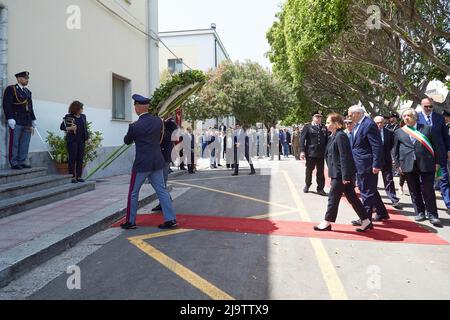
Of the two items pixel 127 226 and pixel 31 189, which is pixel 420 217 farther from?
pixel 31 189

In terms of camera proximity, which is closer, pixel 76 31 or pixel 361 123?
pixel 361 123

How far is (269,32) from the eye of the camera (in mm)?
25344

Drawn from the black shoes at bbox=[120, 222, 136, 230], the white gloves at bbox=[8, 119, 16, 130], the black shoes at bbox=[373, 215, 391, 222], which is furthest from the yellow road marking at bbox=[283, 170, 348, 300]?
the white gloves at bbox=[8, 119, 16, 130]

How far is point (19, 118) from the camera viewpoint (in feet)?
24.6

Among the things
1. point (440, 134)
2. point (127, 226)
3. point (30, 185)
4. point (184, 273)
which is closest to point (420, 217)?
point (440, 134)

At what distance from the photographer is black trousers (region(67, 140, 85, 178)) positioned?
876 cm

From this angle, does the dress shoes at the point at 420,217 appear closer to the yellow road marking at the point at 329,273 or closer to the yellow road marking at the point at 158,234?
the yellow road marking at the point at 329,273

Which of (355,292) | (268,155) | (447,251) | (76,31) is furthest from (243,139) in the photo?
(268,155)

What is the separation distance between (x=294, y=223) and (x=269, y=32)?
21283 millimetres

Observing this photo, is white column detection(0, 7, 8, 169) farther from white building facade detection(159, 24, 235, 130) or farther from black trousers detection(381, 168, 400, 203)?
white building facade detection(159, 24, 235, 130)

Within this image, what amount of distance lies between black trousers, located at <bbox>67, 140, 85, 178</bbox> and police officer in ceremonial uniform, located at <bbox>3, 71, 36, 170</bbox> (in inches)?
A: 42.5

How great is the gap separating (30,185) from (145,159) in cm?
281

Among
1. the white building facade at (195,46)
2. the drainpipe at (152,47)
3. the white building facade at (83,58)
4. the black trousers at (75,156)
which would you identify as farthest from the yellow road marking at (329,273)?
the white building facade at (195,46)
